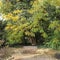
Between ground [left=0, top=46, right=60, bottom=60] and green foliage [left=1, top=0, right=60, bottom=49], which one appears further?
green foliage [left=1, top=0, right=60, bottom=49]

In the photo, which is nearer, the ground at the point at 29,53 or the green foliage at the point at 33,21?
the ground at the point at 29,53

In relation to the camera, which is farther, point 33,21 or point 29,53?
point 33,21

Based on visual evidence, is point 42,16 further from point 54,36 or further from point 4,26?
point 4,26

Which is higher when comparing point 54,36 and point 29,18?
point 29,18

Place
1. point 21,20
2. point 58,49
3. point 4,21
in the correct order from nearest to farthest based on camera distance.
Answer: point 58,49, point 21,20, point 4,21

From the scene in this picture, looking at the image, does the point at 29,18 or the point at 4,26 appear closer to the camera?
the point at 29,18

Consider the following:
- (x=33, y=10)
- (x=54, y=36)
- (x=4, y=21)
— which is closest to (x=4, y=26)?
(x=4, y=21)

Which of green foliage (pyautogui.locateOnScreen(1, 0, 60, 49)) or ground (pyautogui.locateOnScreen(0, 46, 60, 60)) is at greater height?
green foliage (pyautogui.locateOnScreen(1, 0, 60, 49))

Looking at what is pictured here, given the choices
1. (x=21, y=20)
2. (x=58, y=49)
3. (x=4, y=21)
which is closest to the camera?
(x=58, y=49)

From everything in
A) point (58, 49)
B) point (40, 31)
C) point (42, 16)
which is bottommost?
point (58, 49)

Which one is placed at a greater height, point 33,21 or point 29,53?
point 33,21

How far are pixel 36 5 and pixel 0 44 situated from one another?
330 cm

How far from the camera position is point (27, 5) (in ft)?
Result: 49.5

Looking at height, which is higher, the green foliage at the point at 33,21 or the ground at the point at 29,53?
the green foliage at the point at 33,21
